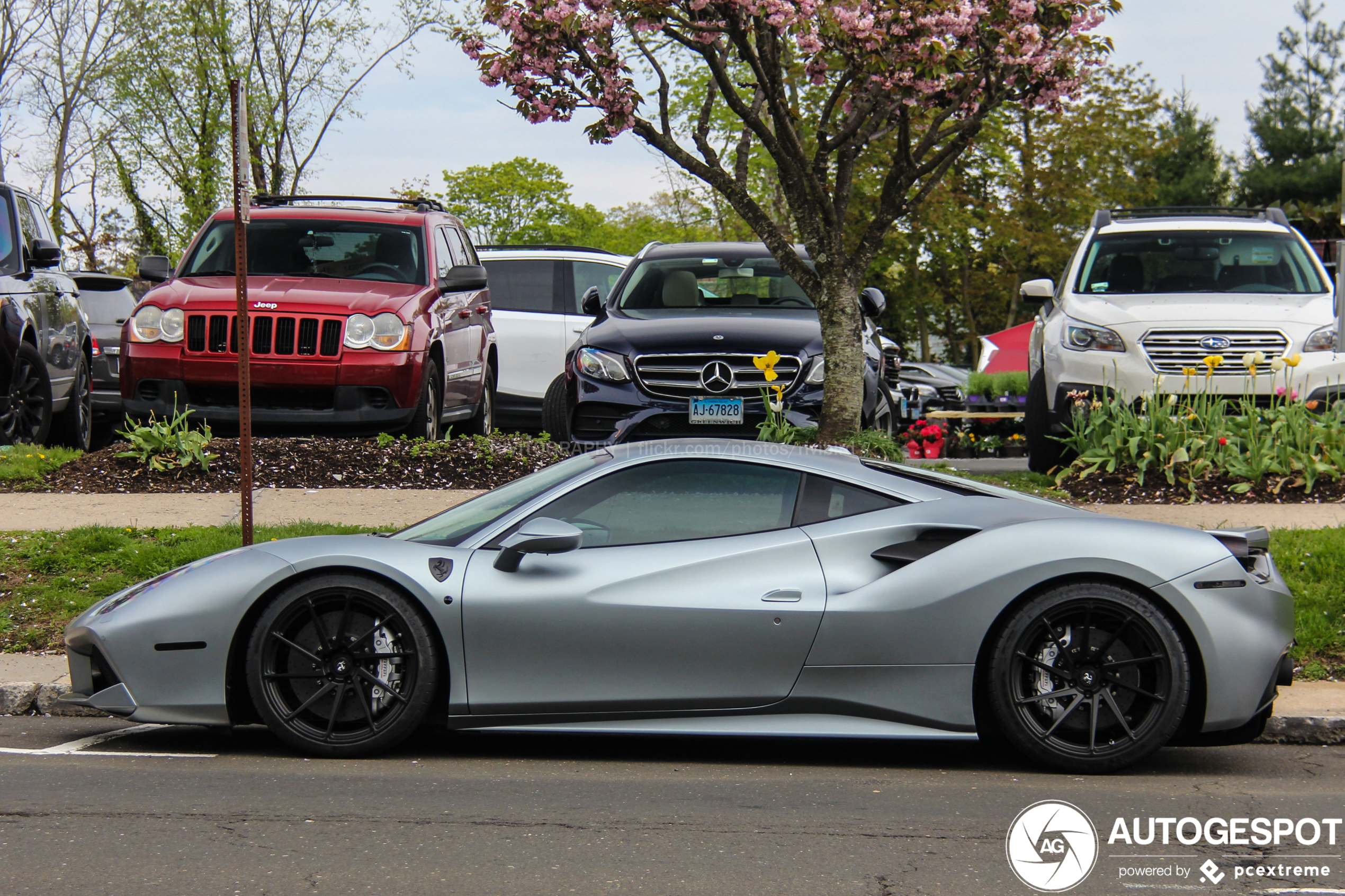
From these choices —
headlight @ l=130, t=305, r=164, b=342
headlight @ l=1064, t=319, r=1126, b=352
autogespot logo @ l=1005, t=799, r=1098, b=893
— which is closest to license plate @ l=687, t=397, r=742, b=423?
headlight @ l=1064, t=319, r=1126, b=352

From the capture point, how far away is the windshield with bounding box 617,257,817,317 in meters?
11.4

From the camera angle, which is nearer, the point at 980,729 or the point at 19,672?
the point at 980,729

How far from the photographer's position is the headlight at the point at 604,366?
10.2 meters

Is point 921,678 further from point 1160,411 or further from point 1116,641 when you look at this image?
point 1160,411

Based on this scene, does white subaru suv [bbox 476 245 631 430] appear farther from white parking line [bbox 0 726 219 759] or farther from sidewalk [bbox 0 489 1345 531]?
white parking line [bbox 0 726 219 759]

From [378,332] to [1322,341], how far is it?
23.6 ft

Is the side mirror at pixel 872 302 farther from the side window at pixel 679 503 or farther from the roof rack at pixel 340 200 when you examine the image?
the side window at pixel 679 503

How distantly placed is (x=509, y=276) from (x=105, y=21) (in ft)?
95.1

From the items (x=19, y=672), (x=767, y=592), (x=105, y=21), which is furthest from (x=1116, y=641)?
(x=105, y=21)

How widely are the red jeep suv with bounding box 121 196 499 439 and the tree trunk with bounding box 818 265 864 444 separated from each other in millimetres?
3199

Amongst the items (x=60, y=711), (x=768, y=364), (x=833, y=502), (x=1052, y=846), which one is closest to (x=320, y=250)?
(x=768, y=364)

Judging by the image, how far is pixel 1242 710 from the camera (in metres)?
5.04

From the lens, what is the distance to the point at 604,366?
33.8 ft

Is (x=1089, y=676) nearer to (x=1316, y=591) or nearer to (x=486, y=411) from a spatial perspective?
(x=1316, y=591)
